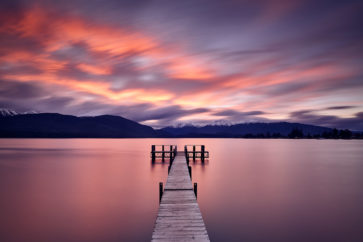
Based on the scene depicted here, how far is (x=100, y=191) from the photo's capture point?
69.5 ft

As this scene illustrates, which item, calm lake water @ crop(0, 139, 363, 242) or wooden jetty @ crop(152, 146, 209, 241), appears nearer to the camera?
wooden jetty @ crop(152, 146, 209, 241)

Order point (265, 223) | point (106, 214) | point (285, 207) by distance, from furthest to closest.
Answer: point (285, 207) → point (106, 214) → point (265, 223)

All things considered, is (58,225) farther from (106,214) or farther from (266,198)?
(266,198)

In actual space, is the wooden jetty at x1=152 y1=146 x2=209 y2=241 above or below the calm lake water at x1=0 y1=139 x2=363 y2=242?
above

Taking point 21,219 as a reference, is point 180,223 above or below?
above

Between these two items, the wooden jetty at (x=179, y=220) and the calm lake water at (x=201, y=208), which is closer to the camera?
the wooden jetty at (x=179, y=220)

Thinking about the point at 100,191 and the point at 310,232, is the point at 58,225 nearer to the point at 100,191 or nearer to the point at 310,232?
the point at 100,191

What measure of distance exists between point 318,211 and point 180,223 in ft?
37.4

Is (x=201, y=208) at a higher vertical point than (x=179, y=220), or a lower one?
lower

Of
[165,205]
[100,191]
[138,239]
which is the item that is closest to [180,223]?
[165,205]

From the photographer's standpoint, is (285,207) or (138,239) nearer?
(138,239)

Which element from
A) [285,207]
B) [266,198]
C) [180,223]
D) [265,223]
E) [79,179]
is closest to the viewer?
[180,223]

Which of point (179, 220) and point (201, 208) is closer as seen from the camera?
point (179, 220)

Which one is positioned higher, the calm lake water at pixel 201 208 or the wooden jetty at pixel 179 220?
the wooden jetty at pixel 179 220
